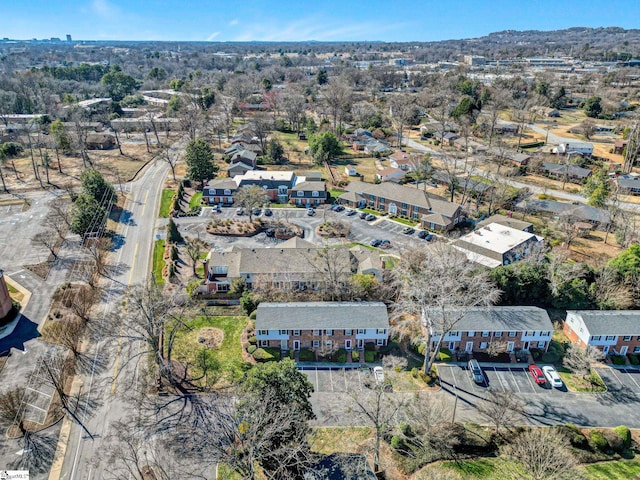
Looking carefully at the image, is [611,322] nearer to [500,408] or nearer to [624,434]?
[624,434]

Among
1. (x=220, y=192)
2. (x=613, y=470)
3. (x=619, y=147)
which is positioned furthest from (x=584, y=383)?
(x=619, y=147)

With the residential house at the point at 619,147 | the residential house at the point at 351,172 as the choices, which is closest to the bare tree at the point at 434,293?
the residential house at the point at 351,172

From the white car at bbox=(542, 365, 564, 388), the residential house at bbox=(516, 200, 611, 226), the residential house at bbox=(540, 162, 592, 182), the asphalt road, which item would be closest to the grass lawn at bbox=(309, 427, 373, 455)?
the asphalt road

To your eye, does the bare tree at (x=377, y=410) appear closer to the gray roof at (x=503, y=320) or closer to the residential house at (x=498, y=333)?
the residential house at (x=498, y=333)

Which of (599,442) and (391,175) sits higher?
(391,175)

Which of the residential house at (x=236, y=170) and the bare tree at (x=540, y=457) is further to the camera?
the residential house at (x=236, y=170)

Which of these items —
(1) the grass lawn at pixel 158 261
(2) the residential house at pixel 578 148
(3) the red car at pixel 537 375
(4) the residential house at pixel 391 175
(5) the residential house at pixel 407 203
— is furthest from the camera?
(2) the residential house at pixel 578 148
